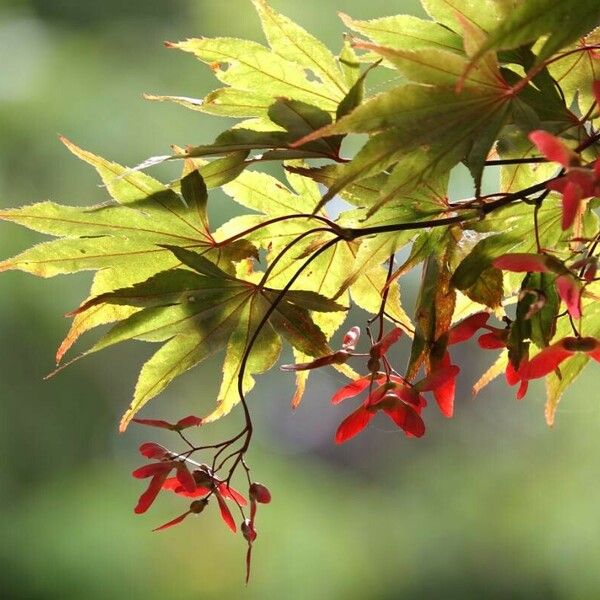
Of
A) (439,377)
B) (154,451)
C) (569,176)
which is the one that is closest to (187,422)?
(154,451)

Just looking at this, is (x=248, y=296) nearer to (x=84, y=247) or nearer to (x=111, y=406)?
(x=84, y=247)

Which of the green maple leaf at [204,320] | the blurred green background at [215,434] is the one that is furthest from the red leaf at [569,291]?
the blurred green background at [215,434]

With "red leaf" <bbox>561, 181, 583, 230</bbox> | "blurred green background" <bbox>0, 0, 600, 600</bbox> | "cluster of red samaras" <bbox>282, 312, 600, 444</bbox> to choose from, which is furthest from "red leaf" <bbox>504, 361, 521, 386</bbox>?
"blurred green background" <bbox>0, 0, 600, 600</bbox>

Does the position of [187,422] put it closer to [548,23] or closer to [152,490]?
[152,490]

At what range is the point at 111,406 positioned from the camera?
→ 3098 mm

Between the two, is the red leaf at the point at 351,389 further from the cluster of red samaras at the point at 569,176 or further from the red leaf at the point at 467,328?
the cluster of red samaras at the point at 569,176

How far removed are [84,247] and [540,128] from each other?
232 mm

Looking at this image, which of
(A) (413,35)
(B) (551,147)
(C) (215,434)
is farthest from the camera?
(C) (215,434)

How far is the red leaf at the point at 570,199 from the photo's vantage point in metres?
0.34

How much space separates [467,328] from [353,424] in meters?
0.07

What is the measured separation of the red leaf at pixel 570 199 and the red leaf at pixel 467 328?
0.11m

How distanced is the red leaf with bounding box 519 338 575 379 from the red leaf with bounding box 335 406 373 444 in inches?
3.2

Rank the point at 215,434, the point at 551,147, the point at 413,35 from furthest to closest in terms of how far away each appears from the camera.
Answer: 1. the point at 215,434
2. the point at 413,35
3. the point at 551,147

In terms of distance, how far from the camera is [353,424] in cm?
48
